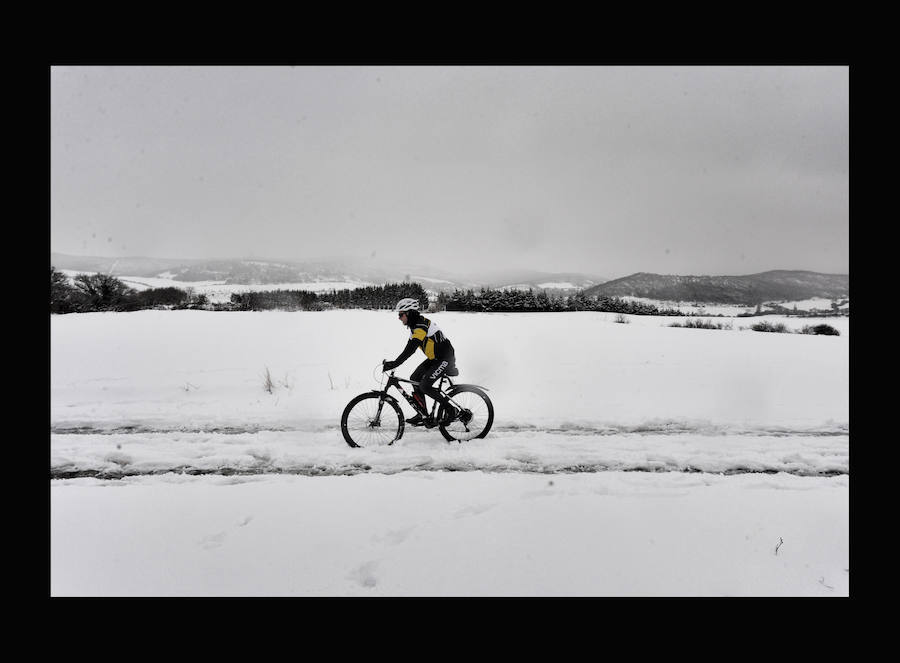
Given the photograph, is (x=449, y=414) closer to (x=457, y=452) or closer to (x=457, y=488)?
(x=457, y=452)

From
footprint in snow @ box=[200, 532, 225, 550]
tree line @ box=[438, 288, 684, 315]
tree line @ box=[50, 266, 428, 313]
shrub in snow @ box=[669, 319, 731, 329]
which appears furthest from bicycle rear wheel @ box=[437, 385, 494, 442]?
shrub in snow @ box=[669, 319, 731, 329]

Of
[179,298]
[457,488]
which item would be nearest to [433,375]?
[457,488]

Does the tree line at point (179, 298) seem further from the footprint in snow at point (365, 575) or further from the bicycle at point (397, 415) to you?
the footprint in snow at point (365, 575)

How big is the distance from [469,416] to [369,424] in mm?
1529

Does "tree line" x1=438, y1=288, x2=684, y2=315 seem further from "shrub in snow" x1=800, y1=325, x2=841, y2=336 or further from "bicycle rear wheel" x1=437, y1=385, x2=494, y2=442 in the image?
"bicycle rear wheel" x1=437, y1=385, x2=494, y2=442

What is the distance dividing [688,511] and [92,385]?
11.6 metres

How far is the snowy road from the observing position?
521 cm

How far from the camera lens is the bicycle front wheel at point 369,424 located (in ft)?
19.4

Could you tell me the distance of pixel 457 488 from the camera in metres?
4.60

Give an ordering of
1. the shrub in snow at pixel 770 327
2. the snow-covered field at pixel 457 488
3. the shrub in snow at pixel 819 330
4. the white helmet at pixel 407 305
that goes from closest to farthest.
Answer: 1. the snow-covered field at pixel 457 488
2. the white helmet at pixel 407 305
3. the shrub in snow at pixel 819 330
4. the shrub in snow at pixel 770 327

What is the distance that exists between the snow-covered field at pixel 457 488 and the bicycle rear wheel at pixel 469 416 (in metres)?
0.31

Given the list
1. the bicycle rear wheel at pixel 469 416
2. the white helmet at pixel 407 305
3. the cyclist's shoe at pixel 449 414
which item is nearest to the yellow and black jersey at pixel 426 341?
the white helmet at pixel 407 305
